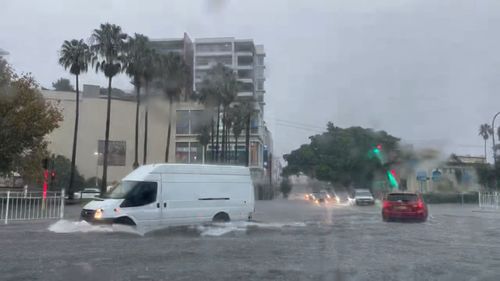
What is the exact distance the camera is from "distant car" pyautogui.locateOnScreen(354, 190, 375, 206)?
48.0 meters

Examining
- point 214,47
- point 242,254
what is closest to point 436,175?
point 242,254

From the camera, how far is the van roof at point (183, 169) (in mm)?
17734

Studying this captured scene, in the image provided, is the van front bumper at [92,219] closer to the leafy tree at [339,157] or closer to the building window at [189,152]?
the leafy tree at [339,157]

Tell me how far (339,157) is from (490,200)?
99.1 feet

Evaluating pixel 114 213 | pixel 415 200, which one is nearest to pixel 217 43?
pixel 415 200

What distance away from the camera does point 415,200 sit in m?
23.9

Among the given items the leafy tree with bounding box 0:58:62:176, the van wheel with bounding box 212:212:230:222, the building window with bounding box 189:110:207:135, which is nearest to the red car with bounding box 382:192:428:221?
the van wheel with bounding box 212:212:230:222

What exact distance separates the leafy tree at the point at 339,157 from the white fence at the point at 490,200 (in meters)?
8.01

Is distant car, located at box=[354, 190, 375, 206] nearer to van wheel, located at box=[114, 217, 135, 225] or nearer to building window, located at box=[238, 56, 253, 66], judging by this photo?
van wheel, located at box=[114, 217, 135, 225]

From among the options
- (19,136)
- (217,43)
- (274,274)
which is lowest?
(274,274)

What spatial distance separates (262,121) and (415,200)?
60.9 meters

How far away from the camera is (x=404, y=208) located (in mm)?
23719

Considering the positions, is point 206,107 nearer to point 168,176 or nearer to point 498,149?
point 498,149

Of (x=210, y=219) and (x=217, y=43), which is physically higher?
(x=217, y=43)
